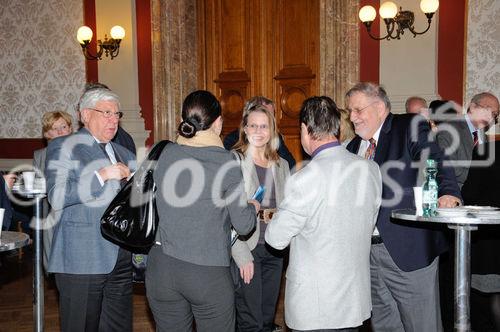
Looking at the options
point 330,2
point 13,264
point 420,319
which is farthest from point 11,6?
point 420,319

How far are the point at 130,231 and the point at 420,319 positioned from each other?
151cm

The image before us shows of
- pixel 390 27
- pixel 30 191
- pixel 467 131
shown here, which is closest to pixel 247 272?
pixel 30 191

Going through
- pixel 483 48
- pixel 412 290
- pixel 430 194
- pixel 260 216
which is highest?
pixel 483 48

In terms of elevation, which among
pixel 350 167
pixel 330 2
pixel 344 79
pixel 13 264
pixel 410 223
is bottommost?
pixel 13 264

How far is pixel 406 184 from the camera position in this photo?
296 centimetres

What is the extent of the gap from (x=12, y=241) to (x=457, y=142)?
3299mm

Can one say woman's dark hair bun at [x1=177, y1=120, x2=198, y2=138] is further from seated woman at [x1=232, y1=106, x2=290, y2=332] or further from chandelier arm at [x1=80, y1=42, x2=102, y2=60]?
chandelier arm at [x1=80, y1=42, x2=102, y2=60]

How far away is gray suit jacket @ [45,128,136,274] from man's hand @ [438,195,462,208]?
1561 millimetres

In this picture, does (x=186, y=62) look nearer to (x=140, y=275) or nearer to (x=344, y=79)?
(x=344, y=79)

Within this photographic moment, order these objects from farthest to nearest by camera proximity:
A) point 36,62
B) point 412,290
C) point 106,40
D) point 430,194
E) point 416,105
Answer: point 36,62 < point 106,40 < point 416,105 < point 412,290 < point 430,194

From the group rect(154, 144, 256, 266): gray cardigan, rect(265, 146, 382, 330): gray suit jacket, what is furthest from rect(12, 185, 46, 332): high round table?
rect(265, 146, 382, 330): gray suit jacket

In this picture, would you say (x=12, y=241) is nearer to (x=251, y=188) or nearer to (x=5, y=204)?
(x=5, y=204)

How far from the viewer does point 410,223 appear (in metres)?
2.92

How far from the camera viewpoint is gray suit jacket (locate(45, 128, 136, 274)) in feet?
8.91
